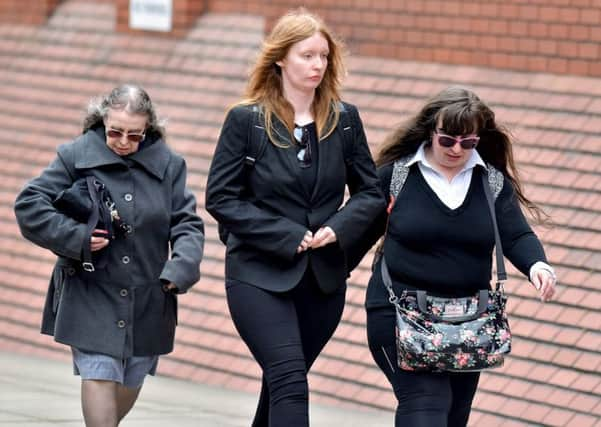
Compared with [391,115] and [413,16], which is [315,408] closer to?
[391,115]

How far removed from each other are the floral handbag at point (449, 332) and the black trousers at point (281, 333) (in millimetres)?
346

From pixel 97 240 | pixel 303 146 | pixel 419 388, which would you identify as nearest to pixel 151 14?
pixel 97 240

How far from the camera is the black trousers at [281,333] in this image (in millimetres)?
5254

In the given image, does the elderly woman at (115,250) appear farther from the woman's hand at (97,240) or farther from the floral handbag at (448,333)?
the floral handbag at (448,333)

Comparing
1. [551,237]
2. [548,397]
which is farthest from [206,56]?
[548,397]

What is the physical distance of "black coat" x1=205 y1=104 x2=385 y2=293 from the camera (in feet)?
17.4

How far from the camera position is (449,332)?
17.0ft

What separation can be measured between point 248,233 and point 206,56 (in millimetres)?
4859

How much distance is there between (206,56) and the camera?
10.0m

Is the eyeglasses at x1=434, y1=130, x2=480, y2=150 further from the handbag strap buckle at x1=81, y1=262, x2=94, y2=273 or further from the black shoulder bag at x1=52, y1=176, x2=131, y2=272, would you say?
the handbag strap buckle at x1=81, y1=262, x2=94, y2=273

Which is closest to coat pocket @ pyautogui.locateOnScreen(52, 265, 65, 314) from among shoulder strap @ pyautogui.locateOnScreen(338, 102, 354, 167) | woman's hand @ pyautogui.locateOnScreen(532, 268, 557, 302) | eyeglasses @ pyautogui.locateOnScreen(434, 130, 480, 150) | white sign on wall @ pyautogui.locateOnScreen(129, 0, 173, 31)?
shoulder strap @ pyautogui.locateOnScreen(338, 102, 354, 167)

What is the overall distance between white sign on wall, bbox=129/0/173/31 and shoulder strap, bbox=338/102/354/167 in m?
5.01

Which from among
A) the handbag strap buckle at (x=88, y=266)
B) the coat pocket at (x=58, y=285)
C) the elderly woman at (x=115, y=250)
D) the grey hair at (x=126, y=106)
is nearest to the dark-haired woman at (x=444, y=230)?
the elderly woman at (x=115, y=250)

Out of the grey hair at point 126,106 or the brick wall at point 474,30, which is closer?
the grey hair at point 126,106
